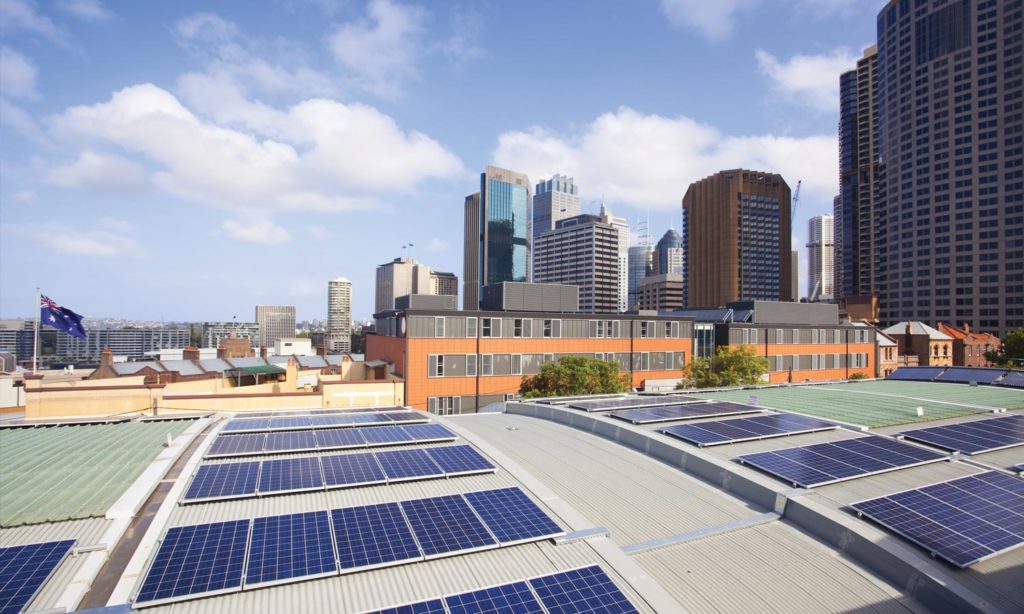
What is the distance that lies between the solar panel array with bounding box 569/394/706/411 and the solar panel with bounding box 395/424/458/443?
8.87 meters

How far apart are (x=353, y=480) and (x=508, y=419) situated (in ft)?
45.5

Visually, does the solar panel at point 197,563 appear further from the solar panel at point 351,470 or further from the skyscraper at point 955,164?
the skyscraper at point 955,164

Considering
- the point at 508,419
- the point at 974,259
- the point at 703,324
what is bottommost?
the point at 508,419

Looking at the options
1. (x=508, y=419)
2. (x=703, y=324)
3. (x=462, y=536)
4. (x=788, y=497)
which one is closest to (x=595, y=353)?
(x=703, y=324)

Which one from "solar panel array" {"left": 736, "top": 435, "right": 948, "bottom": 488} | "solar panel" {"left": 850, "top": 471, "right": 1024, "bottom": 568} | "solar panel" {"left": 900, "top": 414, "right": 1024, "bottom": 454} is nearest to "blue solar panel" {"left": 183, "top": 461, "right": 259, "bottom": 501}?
"solar panel array" {"left": 736, "top": 435, "right": 948, "bottom": 488}

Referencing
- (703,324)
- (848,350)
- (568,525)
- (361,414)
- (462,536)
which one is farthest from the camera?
(848,350)

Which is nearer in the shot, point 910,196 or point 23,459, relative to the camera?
point 23,459

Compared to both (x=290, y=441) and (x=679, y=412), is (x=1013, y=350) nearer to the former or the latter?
(x=679, y=412)

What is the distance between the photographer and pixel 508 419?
28078 millimetres

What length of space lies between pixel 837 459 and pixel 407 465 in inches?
597

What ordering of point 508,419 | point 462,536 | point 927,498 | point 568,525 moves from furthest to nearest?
1. point 508,419
2. point 927,498
3. point 568,525
4. point 462,536

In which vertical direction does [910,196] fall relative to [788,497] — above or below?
above

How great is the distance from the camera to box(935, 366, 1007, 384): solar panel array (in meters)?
37.7

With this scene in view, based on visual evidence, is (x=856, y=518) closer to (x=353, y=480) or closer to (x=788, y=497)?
(x=788, y=497)
